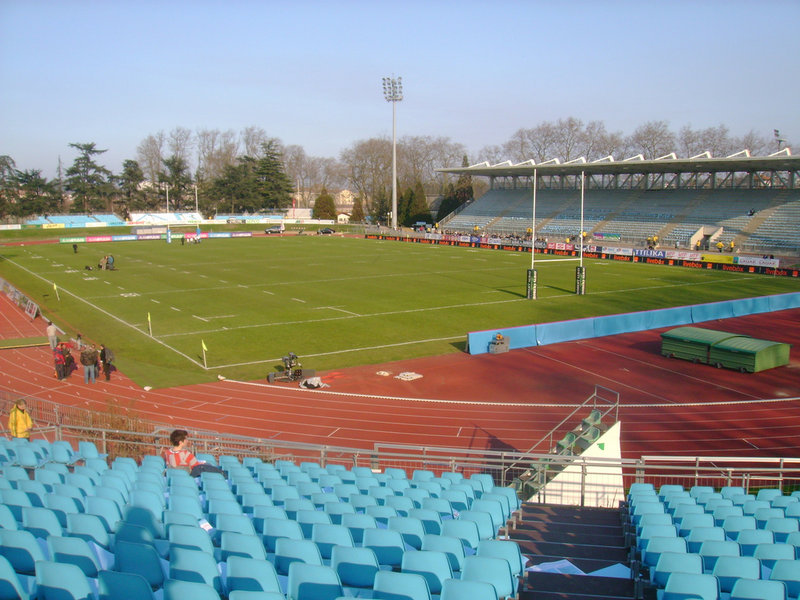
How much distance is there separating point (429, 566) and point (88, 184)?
4786 inches

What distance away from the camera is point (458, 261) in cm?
6097

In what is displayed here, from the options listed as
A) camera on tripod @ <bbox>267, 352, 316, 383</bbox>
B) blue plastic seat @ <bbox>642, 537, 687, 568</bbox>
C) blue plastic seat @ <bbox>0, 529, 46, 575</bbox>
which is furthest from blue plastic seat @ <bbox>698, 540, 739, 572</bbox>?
camera on tripod @ <bbox>267, 352, 316, 383</bbox>

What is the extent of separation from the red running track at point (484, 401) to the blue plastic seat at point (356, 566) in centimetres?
1187

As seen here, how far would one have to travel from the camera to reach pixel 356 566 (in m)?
5.59

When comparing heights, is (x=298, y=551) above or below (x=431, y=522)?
above

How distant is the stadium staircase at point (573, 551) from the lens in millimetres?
6984

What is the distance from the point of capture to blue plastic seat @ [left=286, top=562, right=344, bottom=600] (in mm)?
5000

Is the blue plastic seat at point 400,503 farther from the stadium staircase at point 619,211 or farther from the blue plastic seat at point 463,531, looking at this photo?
the stadium staircase at point 619,211

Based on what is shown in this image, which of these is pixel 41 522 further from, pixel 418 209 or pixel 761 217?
pixel 418 209

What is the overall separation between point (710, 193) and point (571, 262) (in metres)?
21.7

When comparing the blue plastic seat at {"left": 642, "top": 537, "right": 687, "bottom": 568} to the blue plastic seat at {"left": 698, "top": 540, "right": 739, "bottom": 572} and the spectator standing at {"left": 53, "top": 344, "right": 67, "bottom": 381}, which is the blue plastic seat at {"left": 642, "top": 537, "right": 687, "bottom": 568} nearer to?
the blue plastic seat at {"left": 698, "top": 540, "right": 739, "bottom": 572}

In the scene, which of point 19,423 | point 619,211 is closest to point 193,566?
point 19,423

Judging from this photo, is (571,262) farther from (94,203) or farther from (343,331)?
(94,203)

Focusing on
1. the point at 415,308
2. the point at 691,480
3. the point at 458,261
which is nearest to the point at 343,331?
the point at 415,308
